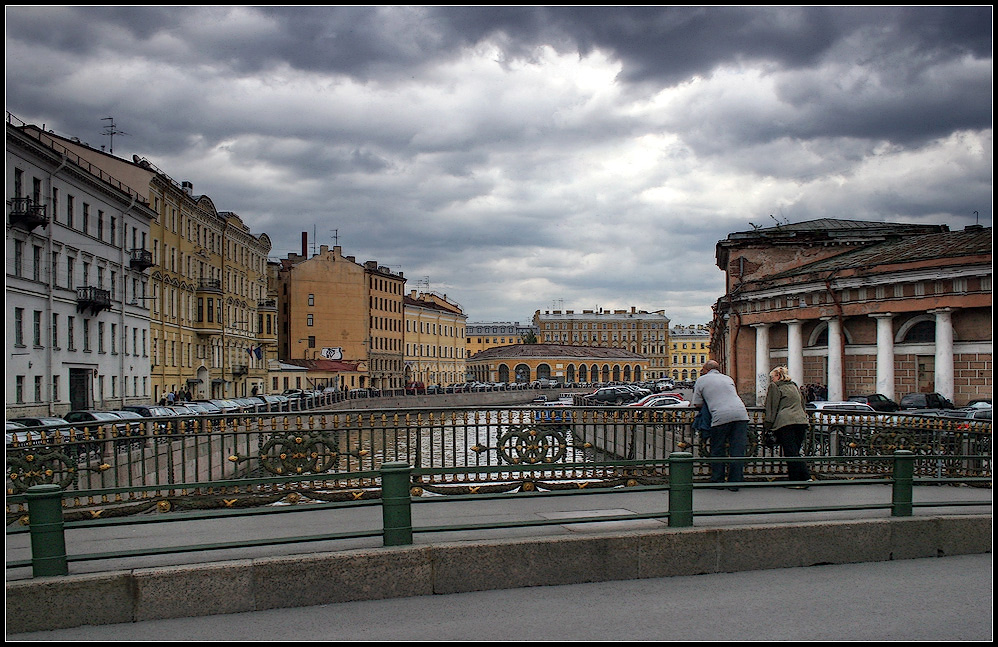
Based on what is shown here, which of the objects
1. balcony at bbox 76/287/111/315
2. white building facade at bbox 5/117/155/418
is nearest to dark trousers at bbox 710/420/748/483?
white building facade at bbox 5/117/155/418

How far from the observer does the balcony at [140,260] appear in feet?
160

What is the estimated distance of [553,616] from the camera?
20.6 feet

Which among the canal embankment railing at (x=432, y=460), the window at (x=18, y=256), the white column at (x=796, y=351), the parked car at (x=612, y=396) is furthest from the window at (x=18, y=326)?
the parked car at (x=612, y=396)

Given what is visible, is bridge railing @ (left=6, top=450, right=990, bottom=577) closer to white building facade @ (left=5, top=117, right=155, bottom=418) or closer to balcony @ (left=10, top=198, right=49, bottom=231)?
white building facade @ (left=5, top=117, right=155, bottom=418)

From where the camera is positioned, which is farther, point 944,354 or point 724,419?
point 944,354

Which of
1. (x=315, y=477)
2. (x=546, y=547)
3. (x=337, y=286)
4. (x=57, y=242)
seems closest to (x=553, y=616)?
(x=546, y=547)

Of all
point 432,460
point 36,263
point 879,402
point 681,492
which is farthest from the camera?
point 36,263

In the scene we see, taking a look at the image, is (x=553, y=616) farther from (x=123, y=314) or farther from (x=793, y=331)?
(x=123, y=314)

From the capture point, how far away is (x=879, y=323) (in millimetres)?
34062

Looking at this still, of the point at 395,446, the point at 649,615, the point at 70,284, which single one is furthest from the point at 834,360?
the point at 70,284

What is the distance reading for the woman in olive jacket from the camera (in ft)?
37.9

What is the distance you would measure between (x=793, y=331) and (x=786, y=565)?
33.2 metres

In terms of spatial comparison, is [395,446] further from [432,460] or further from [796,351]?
[796,351]

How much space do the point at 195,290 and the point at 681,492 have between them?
5722 centimetres
